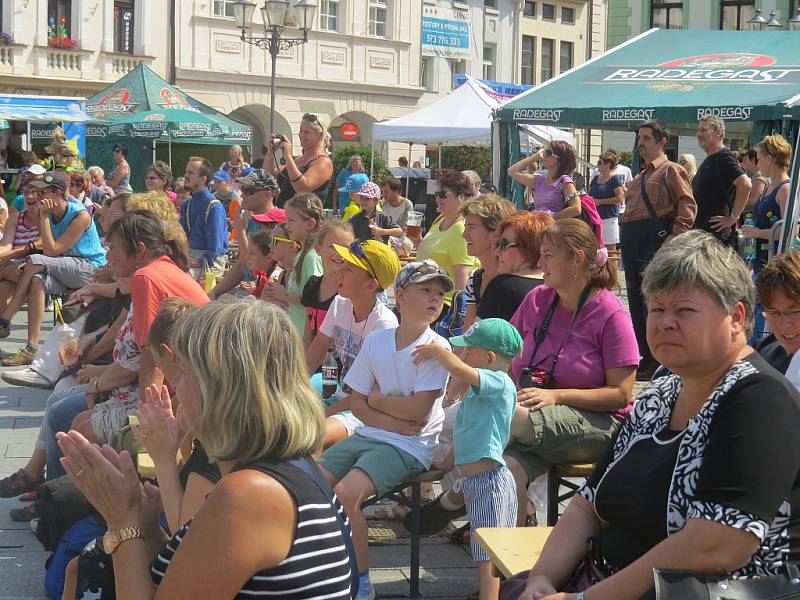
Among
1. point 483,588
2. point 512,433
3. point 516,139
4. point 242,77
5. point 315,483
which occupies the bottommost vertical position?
point 483,588

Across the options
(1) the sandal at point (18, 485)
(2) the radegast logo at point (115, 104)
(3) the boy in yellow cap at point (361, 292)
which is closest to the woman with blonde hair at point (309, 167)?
(3) the boy in yellow cap at point (361, 292)

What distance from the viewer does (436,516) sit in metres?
4.80

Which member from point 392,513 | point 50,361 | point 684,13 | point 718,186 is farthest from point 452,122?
point 684,13

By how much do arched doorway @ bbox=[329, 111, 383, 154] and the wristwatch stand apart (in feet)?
116

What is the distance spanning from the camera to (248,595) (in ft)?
7.70

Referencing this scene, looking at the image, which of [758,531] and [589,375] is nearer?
[758,531]

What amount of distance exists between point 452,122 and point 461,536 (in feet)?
49.4

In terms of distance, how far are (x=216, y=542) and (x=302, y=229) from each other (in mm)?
4918

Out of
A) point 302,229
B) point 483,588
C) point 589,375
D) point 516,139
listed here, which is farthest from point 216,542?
point 516,139

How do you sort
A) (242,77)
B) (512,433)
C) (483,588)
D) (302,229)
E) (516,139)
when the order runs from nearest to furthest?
(483,588), (512,433), (302,229), (516,139), (242,77)

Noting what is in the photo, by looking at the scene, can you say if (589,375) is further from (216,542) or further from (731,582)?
(216,542)

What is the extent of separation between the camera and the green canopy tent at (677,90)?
8.90 meters

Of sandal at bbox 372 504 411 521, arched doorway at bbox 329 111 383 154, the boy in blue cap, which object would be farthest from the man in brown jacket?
arched doorway at bbox 329 111 383 154

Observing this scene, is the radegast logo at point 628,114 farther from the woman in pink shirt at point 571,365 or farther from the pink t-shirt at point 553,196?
the woman in pink shirt at point 571,365
